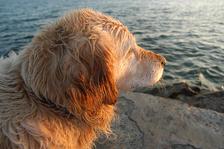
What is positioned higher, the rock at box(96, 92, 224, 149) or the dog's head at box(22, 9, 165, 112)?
the dog's head at box(22, 9, 165, 112)

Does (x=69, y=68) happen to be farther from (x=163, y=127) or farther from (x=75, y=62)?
(x=163, y=127)

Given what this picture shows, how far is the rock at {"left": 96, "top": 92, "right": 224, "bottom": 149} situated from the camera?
4359mm

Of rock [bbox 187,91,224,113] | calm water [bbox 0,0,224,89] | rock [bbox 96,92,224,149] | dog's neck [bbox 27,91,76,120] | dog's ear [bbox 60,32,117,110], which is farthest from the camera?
calm water [bbox 0,0,224,89]

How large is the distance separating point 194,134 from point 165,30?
9141 millimetres

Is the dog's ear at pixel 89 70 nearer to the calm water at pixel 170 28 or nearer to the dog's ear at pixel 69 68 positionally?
the dog's ear at pixel 69 68

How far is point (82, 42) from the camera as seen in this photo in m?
2.78

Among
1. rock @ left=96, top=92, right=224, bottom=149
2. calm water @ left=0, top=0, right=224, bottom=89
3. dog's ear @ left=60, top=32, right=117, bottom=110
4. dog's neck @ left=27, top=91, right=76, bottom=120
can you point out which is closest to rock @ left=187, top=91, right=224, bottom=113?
rock @ left=96, top=92, right=224, bottom=149

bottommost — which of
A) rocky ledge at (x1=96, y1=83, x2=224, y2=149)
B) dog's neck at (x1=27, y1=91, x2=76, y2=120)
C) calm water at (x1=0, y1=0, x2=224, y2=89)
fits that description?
calm water at (x1=0, y1=0, x2=224, y2=89)

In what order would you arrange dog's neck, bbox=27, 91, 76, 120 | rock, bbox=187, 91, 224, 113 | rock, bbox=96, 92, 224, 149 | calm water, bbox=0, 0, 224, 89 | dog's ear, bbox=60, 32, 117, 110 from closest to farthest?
dog's ear, bbox=60, 32, 117, 110 < dog's neck, bbox=27, 91, 76, 120 < rock, bbox=96, 92, 224, 149 < rock, bbox=187, 91, 224, 113 < calm water, bbox=0, 0, 224, 89

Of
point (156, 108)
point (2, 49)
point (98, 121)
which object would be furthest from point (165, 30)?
point (98, 121)

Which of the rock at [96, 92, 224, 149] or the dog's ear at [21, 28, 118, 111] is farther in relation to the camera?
the rock at [96, 92, 224, 149]

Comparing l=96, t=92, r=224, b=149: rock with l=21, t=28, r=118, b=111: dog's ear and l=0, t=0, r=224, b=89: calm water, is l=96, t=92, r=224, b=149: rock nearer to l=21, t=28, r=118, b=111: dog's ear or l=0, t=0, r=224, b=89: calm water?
l=21, t=28, r=118, b=111: dog's ear

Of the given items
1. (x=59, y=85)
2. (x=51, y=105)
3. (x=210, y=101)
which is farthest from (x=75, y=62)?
(x=210, y=101)

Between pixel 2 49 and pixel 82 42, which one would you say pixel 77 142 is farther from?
pixel 2 49
